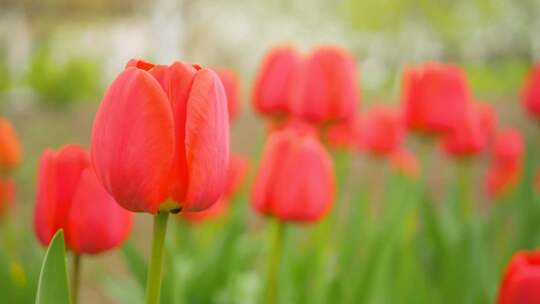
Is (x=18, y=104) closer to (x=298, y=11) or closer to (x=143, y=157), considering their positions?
(x=143, y=157)

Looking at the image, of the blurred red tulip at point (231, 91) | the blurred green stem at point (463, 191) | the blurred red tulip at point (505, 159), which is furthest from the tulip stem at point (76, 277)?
the blurred red tulip at point (505, 159)

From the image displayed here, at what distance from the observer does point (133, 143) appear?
0.54m

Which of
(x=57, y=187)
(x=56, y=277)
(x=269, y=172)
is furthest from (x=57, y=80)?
(x=56, y=277)

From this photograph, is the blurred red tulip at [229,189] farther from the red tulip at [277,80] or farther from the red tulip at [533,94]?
the red tulip at [533,94]

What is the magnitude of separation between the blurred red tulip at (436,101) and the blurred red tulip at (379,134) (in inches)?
20.8

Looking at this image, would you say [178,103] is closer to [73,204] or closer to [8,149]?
[73,204]

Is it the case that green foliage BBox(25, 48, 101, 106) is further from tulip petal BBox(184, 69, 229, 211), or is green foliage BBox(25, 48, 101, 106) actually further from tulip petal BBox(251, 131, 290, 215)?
tulip petal BBox(184, 69, 229, 211)

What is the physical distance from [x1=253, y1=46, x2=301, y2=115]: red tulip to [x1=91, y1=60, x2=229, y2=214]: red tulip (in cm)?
84

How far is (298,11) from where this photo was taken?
65.5 ft

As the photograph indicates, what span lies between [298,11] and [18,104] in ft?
44.9

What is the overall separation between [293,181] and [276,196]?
0.11ft

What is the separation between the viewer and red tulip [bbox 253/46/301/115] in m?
1.40

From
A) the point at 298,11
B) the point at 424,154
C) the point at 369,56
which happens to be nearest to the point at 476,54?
the point at 369,56

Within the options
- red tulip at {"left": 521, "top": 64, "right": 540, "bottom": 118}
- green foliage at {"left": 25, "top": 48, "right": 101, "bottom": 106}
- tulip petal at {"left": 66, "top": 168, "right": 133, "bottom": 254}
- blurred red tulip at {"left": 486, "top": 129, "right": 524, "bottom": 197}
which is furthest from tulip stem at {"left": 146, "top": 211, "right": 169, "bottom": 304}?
green foliage at {"left": 25, "top": 48, "right": 101, "bottom": 106}
